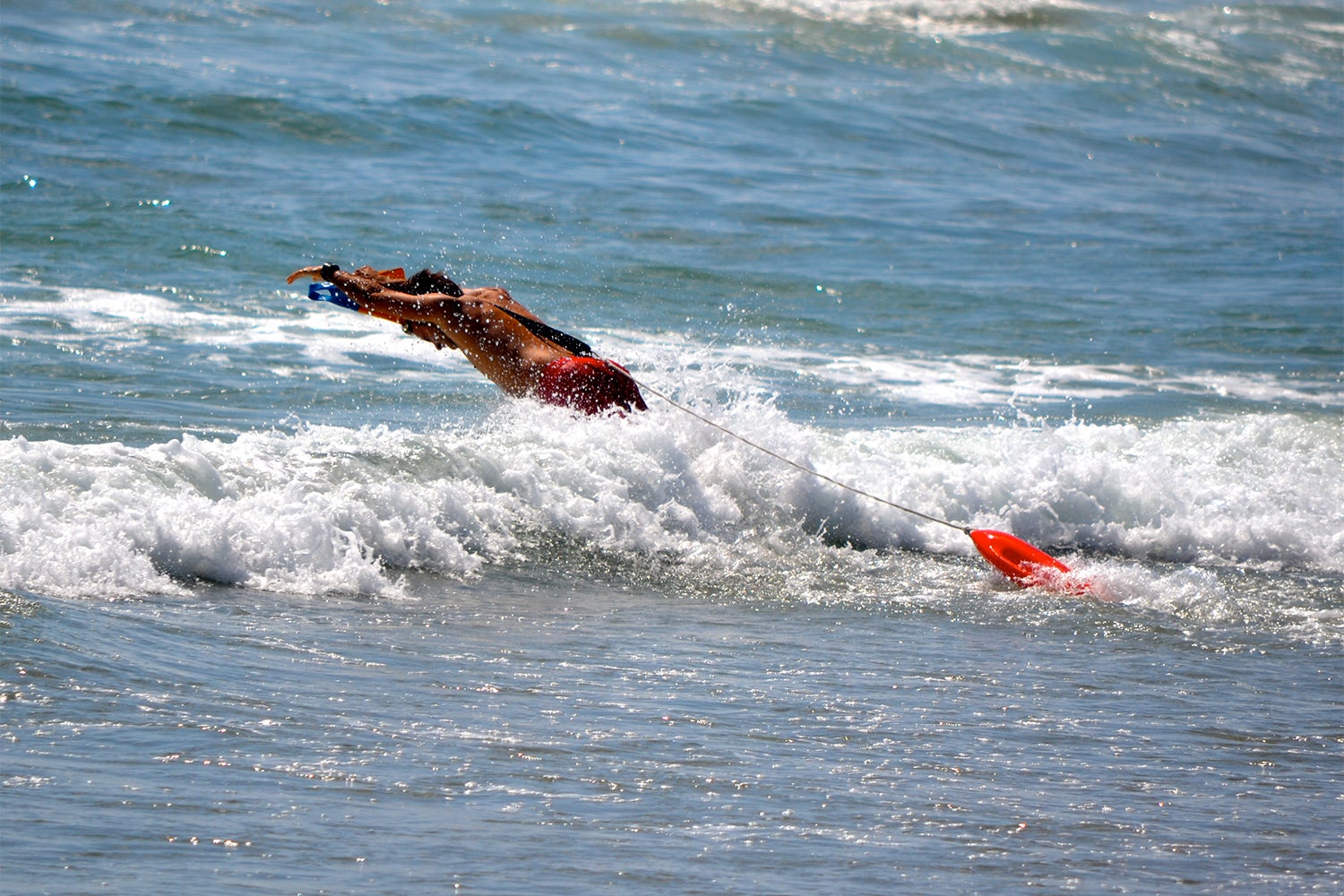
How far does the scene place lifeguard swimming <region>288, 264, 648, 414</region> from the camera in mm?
9500

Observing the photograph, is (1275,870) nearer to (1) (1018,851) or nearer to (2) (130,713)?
(1) (1018,851)

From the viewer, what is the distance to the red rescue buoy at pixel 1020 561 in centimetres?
818

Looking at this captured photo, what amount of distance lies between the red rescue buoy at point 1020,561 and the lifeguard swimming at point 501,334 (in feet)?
7.90

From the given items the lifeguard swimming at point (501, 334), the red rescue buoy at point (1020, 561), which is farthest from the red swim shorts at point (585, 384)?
the red rescue buoy at point (1020, 561)

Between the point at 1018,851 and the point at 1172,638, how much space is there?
9.86ft

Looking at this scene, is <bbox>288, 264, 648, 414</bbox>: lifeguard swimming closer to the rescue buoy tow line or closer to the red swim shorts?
the red swim shorts

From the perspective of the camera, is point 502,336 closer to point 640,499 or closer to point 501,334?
point 501,334

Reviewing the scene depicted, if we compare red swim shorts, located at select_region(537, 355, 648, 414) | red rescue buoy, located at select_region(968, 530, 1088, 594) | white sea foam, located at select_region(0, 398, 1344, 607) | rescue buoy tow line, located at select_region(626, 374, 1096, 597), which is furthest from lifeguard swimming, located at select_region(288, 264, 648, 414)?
red rescue buoy, located at select_region(968, 530, 1088, 594)

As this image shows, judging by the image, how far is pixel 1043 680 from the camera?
6.54m

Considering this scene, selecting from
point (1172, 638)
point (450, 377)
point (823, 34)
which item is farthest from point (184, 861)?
point (823, 34)

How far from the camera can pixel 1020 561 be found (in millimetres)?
8367

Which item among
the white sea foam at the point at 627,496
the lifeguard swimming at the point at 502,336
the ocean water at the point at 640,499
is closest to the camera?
the ocean water at the point at 640,499

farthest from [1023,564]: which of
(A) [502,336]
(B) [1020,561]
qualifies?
(A) [502,336]

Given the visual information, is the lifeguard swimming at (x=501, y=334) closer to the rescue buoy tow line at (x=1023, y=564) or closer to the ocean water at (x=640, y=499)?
the ocean water at (x=640, y=499)
